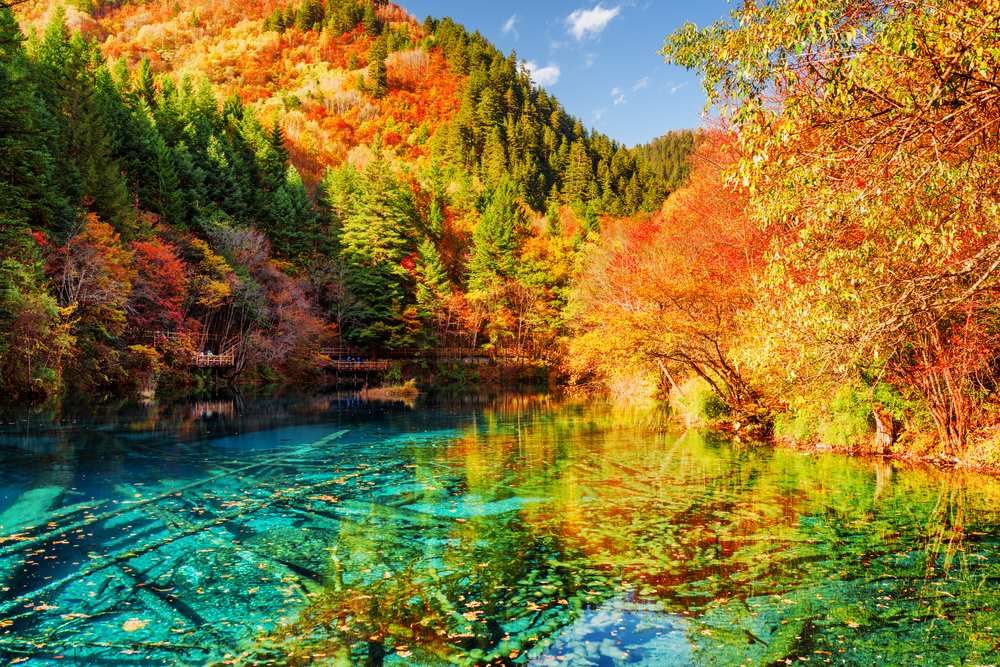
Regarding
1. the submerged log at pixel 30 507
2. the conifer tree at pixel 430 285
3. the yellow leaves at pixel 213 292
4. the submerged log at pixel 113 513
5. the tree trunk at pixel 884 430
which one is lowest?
the submerged log at pixel 113 513

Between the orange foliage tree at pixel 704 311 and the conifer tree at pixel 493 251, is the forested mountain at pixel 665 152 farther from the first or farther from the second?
the orange foliage tree at pixel 704 311

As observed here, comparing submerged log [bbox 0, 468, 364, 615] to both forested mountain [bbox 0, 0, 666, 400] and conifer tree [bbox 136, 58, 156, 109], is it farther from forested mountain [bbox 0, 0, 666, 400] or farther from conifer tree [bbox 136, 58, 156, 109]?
conifer tree [bbox 136, 58, 156, 109]

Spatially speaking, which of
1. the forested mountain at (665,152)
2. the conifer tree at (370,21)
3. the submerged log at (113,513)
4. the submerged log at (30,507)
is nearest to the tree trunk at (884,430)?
the submerged log at (113,513)

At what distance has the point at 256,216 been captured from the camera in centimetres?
4547

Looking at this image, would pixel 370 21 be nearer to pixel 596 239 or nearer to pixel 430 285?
pixel 430 285

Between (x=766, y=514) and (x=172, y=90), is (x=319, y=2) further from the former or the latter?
(x=766, y=514)

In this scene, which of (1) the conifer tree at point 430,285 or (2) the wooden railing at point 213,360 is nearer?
(2) the wooden railing at point 213,360

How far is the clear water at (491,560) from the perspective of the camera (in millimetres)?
4492

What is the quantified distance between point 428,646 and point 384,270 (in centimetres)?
4281

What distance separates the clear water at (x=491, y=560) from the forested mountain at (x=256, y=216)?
15921 millimetres

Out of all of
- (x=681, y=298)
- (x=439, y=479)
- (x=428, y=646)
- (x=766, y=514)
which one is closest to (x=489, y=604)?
(x=428, y=646)

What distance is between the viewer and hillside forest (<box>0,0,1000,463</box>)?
5.98 m

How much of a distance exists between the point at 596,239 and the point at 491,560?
4314 centimetres

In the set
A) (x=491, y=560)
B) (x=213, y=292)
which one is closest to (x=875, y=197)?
(x=491, y=560)
